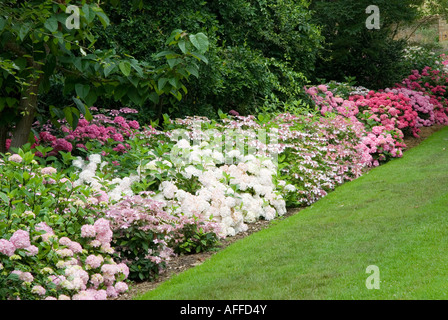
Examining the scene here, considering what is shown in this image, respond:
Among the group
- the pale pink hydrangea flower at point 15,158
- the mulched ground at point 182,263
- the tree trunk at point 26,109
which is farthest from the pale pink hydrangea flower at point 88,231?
the tree trunk at point 26,109

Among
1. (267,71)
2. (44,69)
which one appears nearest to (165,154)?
(44,69)

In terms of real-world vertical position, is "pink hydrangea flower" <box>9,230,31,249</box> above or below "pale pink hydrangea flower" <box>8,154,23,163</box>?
below

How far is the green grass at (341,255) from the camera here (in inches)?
166

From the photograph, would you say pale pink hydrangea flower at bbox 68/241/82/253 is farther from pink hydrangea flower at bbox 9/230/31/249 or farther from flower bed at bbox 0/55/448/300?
pink hydrangea flower at bbox 9/230/31/249

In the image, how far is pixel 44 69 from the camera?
19.3 feet

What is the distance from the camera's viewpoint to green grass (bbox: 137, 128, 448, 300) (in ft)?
13.8

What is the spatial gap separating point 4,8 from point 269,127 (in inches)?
172

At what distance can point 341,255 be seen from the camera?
5.07 metres

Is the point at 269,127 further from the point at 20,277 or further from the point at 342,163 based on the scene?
the point at 20,277

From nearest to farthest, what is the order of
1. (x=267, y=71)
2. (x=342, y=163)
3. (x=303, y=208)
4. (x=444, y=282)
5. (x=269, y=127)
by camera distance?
(x=444, y=282) < (x=303, y=208) < (x=269, y=127) < (x=342, y=163) < (x=267, y=71)

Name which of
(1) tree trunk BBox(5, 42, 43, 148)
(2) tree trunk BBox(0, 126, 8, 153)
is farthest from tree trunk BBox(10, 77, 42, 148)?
(2) tree trunk BBox(0, 126, 8, 153)

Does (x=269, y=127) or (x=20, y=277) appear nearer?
(x=20, y=277)
